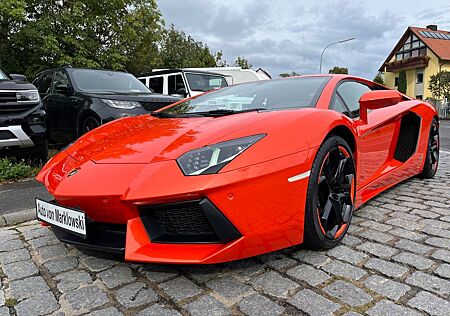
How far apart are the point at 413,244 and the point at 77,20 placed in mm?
11347

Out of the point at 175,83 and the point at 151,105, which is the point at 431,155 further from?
the point at 175,83

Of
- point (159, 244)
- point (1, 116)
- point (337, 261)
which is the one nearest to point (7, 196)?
point (1, 116)

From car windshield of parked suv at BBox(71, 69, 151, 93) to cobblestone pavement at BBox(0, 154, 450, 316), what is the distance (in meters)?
3.34

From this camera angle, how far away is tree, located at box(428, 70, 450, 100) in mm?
27172

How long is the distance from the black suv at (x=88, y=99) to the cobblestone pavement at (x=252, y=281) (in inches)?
102

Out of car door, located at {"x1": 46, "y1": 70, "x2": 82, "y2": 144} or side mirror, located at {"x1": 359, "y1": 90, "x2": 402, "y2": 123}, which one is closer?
side mirror, located at {"x1": 359, "y1": 90, "x2": 402, "y2": 123}

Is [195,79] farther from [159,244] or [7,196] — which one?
[159,244]

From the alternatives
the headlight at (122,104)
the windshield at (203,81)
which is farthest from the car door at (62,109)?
the windshield at (203,81)

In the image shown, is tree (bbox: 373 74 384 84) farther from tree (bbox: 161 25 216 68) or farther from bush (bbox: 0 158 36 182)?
bush (bbox: 0 158 36 182)

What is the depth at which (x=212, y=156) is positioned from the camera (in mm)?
1863

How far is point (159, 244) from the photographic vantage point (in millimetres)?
1795

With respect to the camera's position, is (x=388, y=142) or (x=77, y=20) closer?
(x=388, y=142)

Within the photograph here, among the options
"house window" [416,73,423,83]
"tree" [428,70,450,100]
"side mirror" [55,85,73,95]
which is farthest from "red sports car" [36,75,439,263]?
"house window" [416,73,423,83]

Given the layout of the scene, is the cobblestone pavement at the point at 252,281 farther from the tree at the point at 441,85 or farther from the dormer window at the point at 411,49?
the dormer window at the point at 411,49
